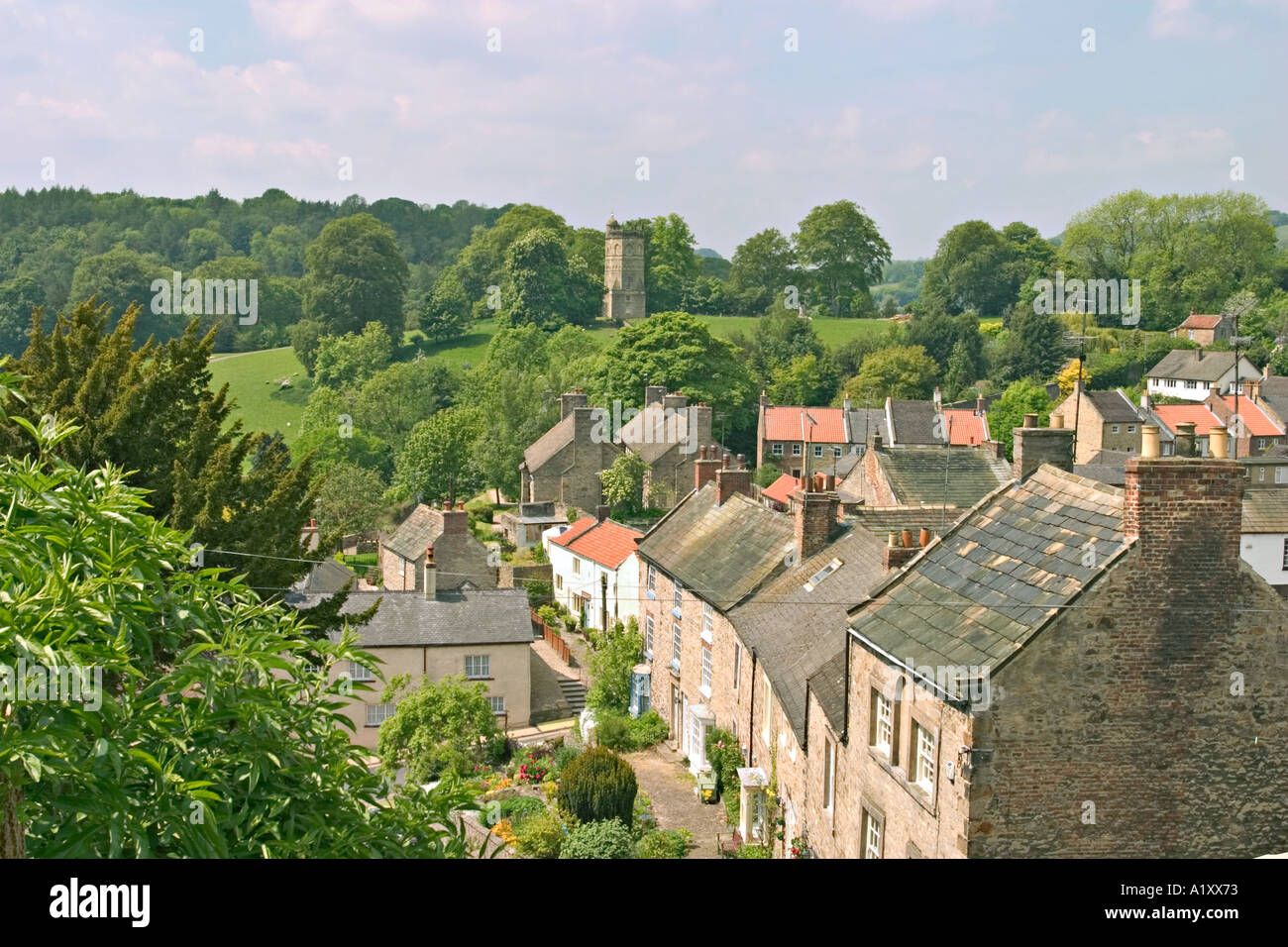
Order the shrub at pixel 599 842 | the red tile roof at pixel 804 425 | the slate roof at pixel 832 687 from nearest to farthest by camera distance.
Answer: the slate roof at pixel 832 687 < the shrub at pixel 599 842 < the red tile roof at pixel 804 425

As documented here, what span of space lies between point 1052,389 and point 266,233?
120 metres

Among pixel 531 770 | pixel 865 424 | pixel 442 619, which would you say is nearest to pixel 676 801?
pixel 531 770

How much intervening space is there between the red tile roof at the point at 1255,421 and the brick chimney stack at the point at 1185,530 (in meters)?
64.9

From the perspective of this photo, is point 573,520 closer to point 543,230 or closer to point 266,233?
point 543,230

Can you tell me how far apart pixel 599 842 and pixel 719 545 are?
10205 millimetres

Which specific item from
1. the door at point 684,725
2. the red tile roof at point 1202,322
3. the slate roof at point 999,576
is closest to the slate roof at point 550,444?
the door at point 684,725

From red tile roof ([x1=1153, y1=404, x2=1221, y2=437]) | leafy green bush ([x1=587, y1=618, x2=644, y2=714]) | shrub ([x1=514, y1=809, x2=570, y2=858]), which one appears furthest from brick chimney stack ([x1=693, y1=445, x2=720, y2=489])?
red tile roof ([x1=1153, y1=404, x2=1221, y2=437])

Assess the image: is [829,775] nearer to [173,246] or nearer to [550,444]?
[550,444]

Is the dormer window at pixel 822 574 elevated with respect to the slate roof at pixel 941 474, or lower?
lower

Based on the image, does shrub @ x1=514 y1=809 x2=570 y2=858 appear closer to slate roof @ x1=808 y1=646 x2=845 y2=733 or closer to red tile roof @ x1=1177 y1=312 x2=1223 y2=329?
slate roof @ x1=808 y1=646 x2=845 y2=733

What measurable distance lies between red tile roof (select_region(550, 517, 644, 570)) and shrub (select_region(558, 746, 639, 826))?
16.2 metres

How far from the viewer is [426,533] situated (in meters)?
45.8

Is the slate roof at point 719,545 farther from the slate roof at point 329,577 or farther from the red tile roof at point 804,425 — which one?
the red tile roof at point 804,425

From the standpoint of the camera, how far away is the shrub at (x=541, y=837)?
22125mm
